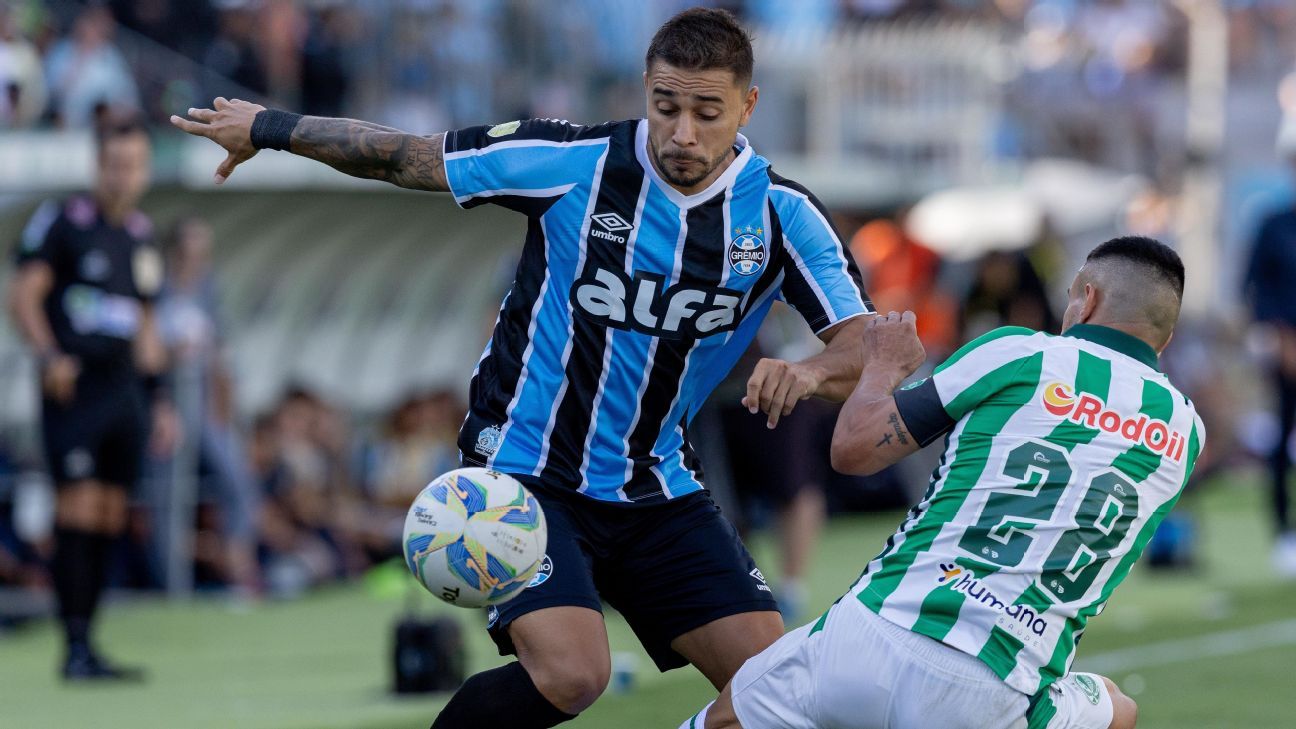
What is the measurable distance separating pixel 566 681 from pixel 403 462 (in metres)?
9.47

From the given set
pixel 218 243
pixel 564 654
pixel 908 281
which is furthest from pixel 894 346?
pixel 908 281

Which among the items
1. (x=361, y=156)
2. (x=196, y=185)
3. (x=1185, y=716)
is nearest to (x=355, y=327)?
(x=196, y=185)

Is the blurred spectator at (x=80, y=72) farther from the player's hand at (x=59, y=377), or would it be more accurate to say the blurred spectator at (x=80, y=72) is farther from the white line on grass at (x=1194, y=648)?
the white line on grass at (x=1194, y=648)

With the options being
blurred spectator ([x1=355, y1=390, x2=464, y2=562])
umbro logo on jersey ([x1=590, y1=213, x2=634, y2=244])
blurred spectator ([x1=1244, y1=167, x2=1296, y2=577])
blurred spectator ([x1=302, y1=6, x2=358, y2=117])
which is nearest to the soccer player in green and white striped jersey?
umbro logo on jersey ([x1=590, y1=213, x2=634, y2=244])

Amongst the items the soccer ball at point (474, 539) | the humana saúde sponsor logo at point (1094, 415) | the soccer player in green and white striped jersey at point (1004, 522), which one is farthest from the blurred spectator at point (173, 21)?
the humana saúde sponsor logo at point (1094, 415)

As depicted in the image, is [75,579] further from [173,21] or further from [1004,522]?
[173,21]

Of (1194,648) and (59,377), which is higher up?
(59,377)

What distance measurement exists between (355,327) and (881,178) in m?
6.04

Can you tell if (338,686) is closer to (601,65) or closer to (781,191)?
(781,191)

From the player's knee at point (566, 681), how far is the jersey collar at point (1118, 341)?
1533 millimetres

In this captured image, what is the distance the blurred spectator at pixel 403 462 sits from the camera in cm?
1418

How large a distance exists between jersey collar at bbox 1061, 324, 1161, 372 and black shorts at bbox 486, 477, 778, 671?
4.21 feet

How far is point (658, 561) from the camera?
559 centimetres

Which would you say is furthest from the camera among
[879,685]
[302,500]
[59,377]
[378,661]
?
[302,500]
